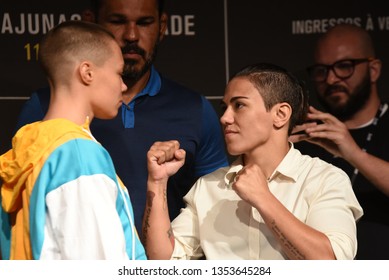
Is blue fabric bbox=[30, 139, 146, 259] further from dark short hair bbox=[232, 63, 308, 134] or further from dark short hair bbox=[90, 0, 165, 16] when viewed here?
dark short hair bbox=[90, 0, 165, 16]

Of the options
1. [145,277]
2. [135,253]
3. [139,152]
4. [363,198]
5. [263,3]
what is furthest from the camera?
[263,3]

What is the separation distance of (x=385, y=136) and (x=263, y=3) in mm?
788

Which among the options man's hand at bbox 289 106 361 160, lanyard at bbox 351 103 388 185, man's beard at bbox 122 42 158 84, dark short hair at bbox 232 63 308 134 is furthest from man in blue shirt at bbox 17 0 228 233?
lanyard at bbox 351 103 388 185

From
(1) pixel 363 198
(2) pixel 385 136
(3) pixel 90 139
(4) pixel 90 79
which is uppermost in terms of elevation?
(4) pixel 90 79

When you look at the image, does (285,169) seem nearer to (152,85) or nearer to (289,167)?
(289,167)

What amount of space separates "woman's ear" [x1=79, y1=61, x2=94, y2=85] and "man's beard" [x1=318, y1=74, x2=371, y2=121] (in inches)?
53.9

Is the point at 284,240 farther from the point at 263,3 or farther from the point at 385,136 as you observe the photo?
the point at 263,3

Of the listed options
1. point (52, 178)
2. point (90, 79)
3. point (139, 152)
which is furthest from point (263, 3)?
point (52, 178)

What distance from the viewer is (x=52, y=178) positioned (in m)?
2.04

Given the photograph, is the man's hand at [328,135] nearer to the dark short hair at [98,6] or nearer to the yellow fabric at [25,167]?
the dark short hair at [98,6]

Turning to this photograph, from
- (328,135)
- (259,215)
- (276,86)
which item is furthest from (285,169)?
(328,135)

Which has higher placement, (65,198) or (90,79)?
(90,79)

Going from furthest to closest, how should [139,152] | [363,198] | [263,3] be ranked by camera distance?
[263,3] → [363,198] → [139,152]

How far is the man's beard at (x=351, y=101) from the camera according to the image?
10.9 feet
